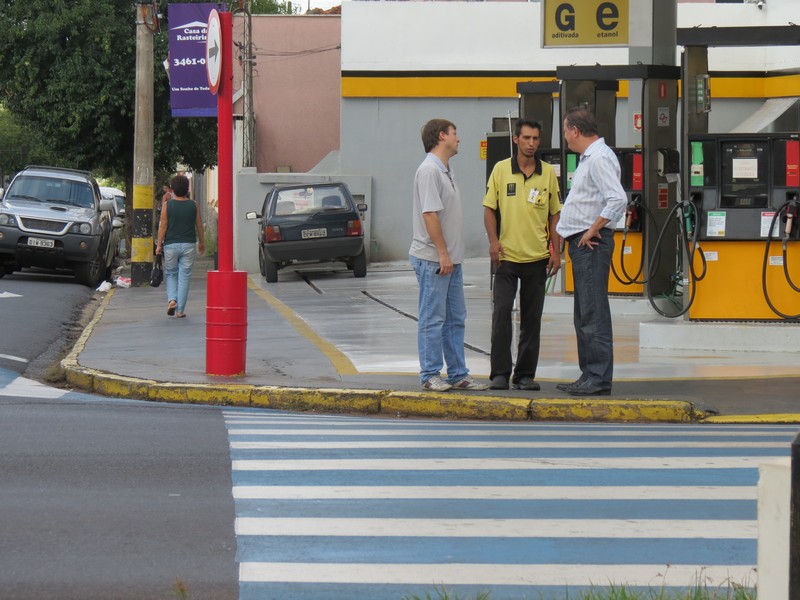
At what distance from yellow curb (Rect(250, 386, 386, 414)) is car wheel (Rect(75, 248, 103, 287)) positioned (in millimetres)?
15383

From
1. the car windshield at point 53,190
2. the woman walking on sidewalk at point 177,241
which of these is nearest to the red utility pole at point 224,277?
the woman walking on sidewalk at point 177,241

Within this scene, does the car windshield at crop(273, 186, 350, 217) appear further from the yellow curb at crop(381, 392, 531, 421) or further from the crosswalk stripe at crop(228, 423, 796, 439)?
the crosswalk stripe at crop(228, 423, 796, 439)

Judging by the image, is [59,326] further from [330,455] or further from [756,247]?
[330,455]

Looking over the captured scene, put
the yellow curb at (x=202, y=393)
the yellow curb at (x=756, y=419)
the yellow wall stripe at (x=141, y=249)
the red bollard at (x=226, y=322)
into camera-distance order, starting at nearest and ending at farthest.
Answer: the yellow curb at (x=756, y=419)
the yellow curb at (x=202, y=393)
the red bollard at (x=226, y=322)
the yellow wall stripe at (x=141, y=249)

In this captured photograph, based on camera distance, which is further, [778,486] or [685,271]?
[685,271]

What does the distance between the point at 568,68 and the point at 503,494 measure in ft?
30.2

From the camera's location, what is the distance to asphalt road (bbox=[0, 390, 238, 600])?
5.07 m

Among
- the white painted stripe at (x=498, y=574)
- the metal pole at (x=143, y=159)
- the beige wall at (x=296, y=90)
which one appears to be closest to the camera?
the white painted stripe at (x=498, y=574)

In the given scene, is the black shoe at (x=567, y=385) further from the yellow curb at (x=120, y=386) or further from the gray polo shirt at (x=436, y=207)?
the yellow curb at (x=120, y=386)

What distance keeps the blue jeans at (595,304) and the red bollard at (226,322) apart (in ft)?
9.32

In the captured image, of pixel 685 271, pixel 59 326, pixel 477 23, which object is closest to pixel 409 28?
pixel 477 23

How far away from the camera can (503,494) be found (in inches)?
256

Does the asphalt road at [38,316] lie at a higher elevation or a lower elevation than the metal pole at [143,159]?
lower

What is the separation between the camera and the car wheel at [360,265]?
83.9 feet
